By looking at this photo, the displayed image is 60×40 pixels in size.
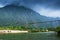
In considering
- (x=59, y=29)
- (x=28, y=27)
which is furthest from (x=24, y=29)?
(x=59, y=29)

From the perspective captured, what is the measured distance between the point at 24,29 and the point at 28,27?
3.63 m

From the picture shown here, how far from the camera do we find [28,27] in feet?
211

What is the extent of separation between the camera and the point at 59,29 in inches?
1175

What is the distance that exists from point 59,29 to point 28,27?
34797 millimetres

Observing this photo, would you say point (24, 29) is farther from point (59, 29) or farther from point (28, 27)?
point (59, 29)

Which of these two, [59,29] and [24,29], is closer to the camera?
[59,29]

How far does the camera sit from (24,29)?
60875 millimetres

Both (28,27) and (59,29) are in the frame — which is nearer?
(59,29)

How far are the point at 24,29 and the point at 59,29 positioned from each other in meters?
31.7
